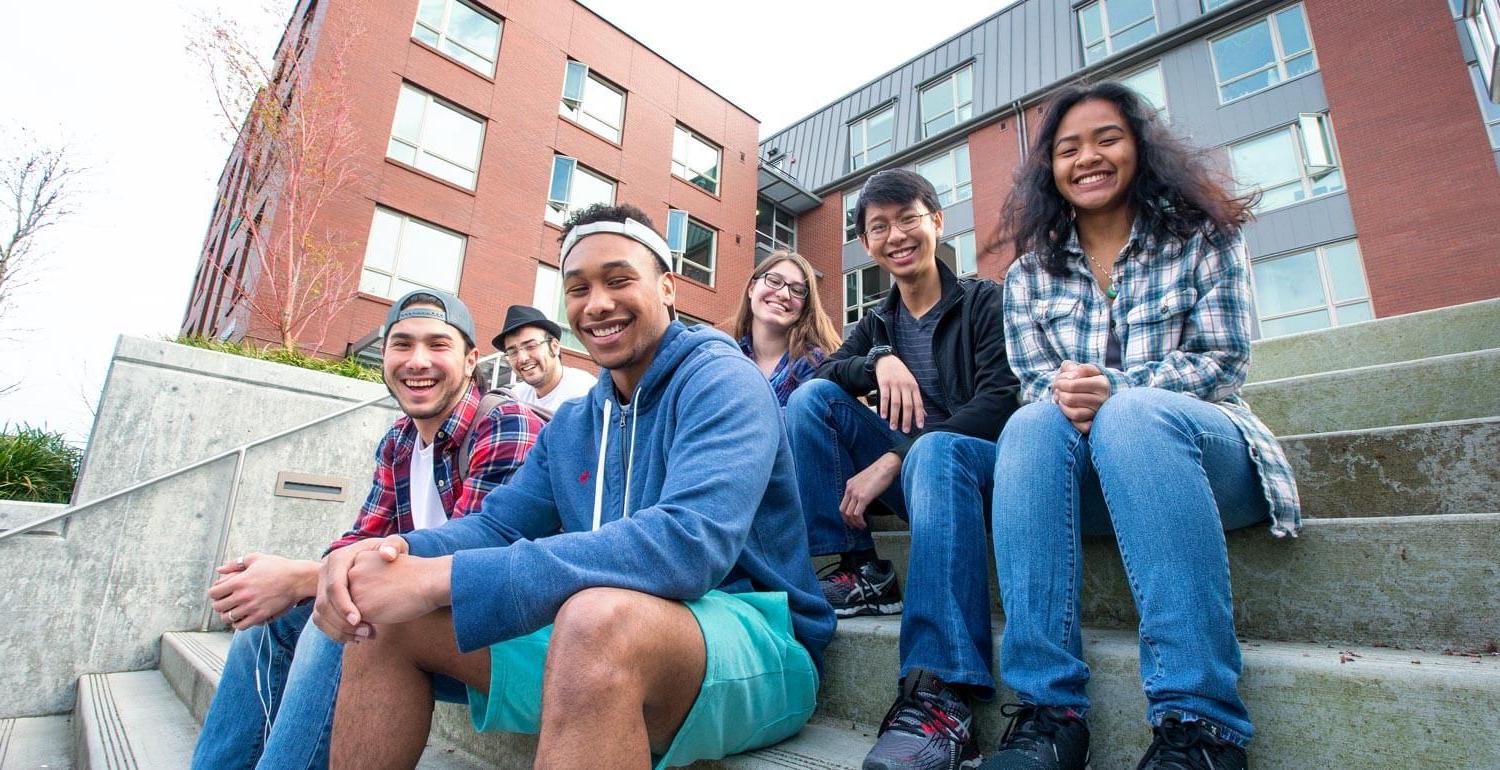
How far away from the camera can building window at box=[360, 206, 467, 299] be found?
1055cm

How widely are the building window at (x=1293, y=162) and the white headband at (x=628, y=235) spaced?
12533 millimetres

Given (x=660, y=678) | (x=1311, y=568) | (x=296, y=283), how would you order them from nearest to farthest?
(x=660, y=678), (x=1311, y=568), (x=296, y=283)

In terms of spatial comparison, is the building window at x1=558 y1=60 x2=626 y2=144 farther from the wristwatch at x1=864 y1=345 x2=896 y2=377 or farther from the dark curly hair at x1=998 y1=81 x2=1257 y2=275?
the dark curly hair at x1=998 y1=81 x2=1257 y2=275

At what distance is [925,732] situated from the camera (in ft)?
4.02

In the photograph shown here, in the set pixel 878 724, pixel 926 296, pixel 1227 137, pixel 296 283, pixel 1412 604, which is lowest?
pixel 878 724

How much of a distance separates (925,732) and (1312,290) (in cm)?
1327

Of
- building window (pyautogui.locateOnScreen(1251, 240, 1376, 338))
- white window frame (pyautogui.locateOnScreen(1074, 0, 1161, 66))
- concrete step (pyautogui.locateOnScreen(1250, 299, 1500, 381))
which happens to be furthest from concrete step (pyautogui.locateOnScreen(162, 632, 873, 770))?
white window frame (pyautogui.locateOnScreen(1074, 0, 1161, 66))

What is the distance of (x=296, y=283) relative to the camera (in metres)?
8.04

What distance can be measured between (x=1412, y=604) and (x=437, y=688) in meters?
1.93

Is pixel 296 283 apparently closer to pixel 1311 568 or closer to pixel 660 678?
pixel 660 678

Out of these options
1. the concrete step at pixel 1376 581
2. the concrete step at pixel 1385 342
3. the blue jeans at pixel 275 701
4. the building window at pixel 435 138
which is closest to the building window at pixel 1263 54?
the concrete step at pixel 1385 342

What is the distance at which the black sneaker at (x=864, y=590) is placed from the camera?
1.89m

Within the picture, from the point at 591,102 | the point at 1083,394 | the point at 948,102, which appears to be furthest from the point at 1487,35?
the point at 948,102

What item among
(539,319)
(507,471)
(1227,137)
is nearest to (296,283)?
(539,319)
